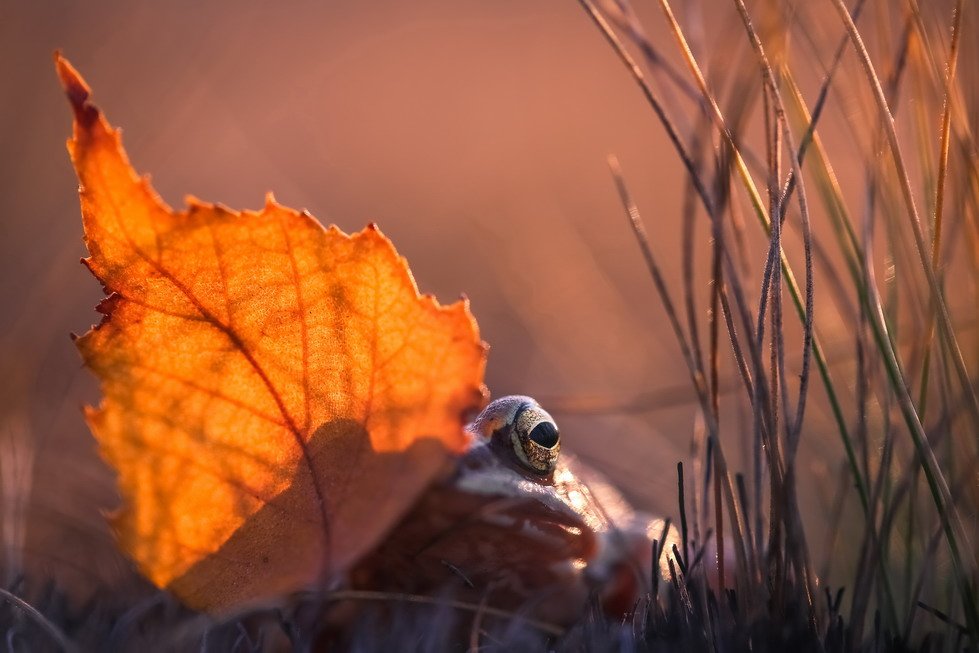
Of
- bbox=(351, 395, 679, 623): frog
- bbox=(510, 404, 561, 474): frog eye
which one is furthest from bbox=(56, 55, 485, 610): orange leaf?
bbox=(510, 404, 561, 474): frog eye

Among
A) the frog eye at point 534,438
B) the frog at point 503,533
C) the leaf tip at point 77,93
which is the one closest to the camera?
the leaf tip at point 77,93

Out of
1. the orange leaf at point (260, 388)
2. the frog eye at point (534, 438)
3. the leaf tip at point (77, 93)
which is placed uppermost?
the frog eye at point (534, 438)

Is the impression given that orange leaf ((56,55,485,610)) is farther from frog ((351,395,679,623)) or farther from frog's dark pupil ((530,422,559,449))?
frog's dark pupil ((530,422,559,449))

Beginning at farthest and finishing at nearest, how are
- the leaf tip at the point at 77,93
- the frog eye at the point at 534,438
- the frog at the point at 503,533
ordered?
the frog eye at the point at 534,438 → the frog at the point at 503,533 → the leaf tip at the point at 77,93

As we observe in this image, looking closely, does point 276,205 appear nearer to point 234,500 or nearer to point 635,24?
point 234,500

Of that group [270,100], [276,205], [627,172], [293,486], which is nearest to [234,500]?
[293,486]

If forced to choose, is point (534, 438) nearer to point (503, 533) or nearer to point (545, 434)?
point (545, 434)

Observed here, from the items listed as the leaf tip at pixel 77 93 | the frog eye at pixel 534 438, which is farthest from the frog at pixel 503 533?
the leaf tip at pixel 77 93

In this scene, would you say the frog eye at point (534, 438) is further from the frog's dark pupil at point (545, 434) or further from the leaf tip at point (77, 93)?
the leaf tip at point (77, 93)
